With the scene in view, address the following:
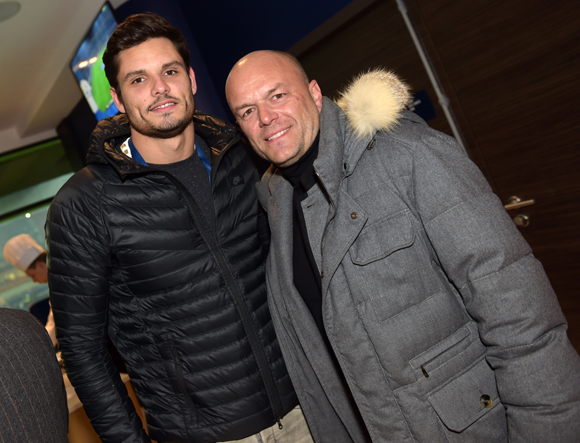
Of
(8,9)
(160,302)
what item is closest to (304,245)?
(160,302)

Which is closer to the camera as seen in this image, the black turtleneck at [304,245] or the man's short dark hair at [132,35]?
the black turtleneck at [304,245]

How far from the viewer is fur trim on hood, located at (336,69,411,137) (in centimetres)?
129

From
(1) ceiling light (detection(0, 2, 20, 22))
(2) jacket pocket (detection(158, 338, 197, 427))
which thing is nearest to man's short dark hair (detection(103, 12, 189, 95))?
(2) jacket pocket (detection(158, 338, 197, 427))

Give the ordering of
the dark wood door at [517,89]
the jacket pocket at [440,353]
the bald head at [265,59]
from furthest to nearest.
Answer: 1. the dark wood door at [517,89]
2. the bald head at [265,59]
3. the jacket pocket at [440,353]

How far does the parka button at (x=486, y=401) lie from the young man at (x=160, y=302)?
71 cm

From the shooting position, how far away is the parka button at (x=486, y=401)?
121 centimetres

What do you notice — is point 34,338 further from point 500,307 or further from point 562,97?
point 562,97

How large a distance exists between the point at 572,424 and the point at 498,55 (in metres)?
1.72

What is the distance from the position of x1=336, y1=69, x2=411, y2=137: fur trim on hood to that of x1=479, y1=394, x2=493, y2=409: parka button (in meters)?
0.80

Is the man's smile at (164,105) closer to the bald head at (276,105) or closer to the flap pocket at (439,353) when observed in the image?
the bald head at (276,105)

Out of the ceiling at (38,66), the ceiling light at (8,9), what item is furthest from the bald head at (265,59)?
the ceiling light at (8,9)

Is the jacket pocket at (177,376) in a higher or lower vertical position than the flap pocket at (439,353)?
higher

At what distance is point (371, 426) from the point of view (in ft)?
4.33

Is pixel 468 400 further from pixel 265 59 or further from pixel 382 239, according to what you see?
pixel 265 59
